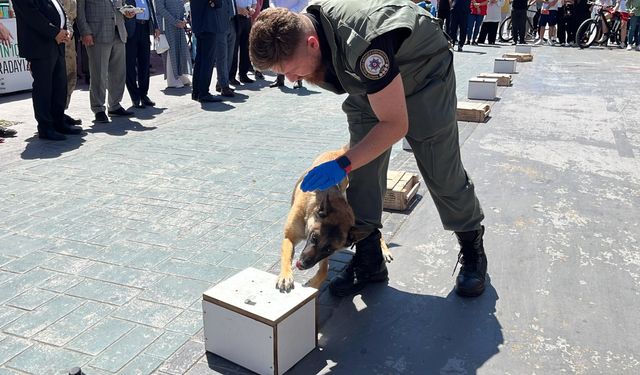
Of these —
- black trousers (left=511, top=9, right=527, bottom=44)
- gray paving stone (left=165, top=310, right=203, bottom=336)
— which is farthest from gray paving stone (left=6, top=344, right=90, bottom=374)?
black trousers (left=511, top=9, right=527, bottom=44)

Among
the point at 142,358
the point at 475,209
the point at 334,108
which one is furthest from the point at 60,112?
the point at 475,209

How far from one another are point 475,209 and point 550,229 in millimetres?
1300

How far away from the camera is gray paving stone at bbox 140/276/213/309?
3279 millimetres

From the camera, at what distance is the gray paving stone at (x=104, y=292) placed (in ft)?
10.8

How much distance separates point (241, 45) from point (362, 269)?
891cm

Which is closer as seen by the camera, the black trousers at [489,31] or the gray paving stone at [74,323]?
the gray paving stone at [74,323]

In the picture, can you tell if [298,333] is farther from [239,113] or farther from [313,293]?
[239,113]

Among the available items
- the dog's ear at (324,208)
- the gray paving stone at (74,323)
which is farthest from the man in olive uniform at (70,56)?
the dog's ear at (324,208)

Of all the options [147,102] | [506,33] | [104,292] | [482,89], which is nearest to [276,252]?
[104,292]

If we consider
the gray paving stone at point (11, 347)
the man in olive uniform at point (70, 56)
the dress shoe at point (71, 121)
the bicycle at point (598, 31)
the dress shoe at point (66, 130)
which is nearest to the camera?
the gray paving stone at point (11, 347)

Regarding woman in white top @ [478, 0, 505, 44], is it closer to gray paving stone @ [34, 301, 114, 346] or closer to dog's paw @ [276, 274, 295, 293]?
dog's paw @ [276, 274, 295, 293]

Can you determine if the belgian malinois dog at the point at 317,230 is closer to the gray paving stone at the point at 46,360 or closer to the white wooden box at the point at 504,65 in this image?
the gray paving stone at the point at 46,360

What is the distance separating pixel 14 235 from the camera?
4.16 metres

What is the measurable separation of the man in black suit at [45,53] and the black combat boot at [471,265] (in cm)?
535
